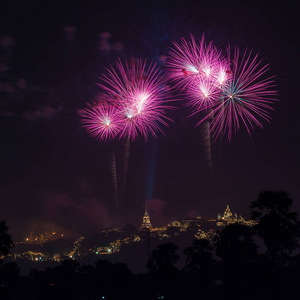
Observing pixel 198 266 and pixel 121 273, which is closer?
pixel 198 266

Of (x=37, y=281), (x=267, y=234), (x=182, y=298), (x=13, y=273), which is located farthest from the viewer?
(x=13, y=273)

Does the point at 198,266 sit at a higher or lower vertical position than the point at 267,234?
higher

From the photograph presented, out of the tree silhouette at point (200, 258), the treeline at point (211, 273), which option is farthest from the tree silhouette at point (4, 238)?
the tree silhouette at point (200, 258)

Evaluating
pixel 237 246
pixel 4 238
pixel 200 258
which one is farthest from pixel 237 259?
pixel 4 238

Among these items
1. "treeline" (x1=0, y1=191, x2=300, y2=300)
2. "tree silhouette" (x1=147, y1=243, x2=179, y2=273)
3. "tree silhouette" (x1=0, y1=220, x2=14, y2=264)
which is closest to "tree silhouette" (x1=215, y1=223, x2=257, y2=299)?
"treeline" (x1=0, y1=191, x2=300, y2=300)

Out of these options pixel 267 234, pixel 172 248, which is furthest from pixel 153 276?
pixel 267 234

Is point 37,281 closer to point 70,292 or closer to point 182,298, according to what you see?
point 70,292

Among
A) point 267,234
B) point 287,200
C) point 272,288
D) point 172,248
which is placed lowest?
point 272,288

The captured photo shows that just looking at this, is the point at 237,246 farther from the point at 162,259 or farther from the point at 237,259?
the point at 162,259
